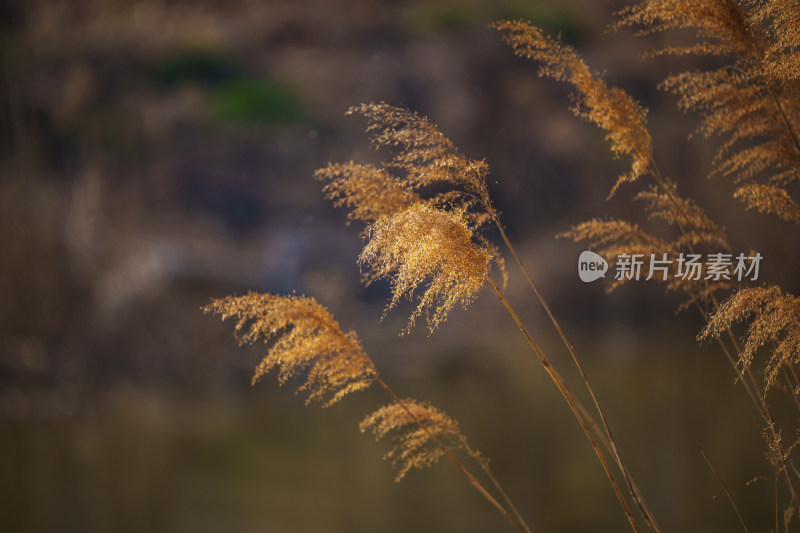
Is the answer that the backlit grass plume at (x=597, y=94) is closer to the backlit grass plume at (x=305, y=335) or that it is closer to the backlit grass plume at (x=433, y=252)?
the backlit grass plume at (x=433, y=252)

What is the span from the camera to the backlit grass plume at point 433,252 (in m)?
1.03

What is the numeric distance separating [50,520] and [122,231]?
6.29 ft

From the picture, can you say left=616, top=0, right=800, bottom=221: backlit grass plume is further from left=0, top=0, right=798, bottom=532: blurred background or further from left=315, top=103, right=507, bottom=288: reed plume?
left=0, top=0, right=798, bottom=532: blurred background

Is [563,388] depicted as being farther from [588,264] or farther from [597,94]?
[588,264]

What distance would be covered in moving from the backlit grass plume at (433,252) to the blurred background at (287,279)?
60.0 inches

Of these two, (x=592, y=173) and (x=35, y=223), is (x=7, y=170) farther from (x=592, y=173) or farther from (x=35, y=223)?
(x=592, y=173)

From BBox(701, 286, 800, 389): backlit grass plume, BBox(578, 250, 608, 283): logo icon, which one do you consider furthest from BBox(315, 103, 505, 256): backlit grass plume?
BBox(578, 250, 608, 283): logo icon

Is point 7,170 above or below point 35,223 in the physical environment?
above

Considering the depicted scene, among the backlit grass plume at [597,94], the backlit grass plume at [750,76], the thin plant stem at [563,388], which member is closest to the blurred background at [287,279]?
the backlit grass plume at [750,76]

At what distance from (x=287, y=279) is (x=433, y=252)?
433 centimetres

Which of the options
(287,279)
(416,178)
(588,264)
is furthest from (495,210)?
(287,279)

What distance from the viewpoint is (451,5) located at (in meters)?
5.64

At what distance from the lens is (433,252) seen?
1.03 m


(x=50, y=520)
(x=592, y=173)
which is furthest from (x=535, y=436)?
(x=592, y=173)
